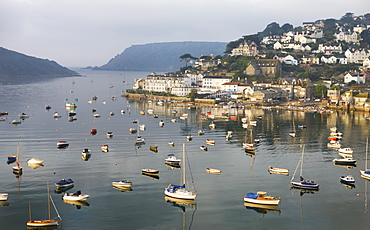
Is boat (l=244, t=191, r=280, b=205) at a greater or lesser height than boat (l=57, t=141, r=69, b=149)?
lesser

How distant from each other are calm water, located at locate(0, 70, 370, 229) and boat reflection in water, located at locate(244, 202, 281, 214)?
14 cm

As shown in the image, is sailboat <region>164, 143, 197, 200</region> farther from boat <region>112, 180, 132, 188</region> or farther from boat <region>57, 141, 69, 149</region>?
boat <region>57, 141, 69, 149</region>

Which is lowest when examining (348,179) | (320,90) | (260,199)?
(260,199)

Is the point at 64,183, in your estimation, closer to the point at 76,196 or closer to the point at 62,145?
the point at 76,196

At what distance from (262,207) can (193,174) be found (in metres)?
6.70

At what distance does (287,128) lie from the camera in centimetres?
4694

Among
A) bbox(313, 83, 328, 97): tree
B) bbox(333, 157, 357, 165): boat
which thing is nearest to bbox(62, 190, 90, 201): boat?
bbox(333, 157, 357, 165): boat

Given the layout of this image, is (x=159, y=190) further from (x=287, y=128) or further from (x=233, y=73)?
(x=233, y=73)

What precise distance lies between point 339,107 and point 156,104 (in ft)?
93.5

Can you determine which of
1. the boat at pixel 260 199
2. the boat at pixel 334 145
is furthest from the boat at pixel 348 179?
the boat at pixel 334 145

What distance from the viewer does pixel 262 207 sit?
74.9 feet

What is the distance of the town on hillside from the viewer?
70875 mm

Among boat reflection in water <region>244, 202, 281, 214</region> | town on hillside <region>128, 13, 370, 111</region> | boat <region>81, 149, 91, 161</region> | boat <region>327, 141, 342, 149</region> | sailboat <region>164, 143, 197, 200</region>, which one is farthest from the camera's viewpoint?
town on hillside <region>128, 13, 370, 111</region>

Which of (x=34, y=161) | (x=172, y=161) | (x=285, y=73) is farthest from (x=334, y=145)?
(x=285, y=73)
